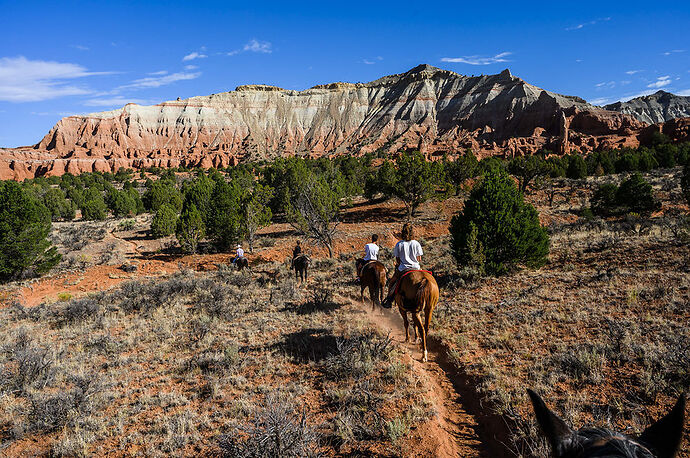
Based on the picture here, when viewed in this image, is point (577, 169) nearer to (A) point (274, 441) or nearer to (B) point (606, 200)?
(B) point (606, 200)

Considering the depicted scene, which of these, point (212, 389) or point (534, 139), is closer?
point (212, 389)

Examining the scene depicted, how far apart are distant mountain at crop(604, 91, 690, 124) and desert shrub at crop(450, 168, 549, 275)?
632 feet

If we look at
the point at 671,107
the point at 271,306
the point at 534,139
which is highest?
the point at 671,107

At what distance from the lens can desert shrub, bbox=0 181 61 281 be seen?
1894 cm

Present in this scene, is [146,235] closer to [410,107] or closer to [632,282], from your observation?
[632,282]

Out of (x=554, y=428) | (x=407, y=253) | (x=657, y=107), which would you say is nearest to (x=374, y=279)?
(x=407, y=253)

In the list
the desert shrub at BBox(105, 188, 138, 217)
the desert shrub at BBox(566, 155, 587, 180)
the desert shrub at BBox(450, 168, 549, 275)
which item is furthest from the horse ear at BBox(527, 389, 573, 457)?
the desert shrub at BBox(566, 155, 587, 180)

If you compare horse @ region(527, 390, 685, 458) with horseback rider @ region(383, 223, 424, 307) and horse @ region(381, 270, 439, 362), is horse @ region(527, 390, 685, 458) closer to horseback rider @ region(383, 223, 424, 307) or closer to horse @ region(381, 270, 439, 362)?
horse @ region(381, 270, 439, 362)

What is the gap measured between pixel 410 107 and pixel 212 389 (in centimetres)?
14428

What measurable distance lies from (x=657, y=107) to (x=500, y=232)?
221 m

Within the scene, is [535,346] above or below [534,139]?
below

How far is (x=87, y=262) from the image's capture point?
23.3 m

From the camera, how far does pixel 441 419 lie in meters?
5.45

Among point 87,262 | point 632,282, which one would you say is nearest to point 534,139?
point 632,282
